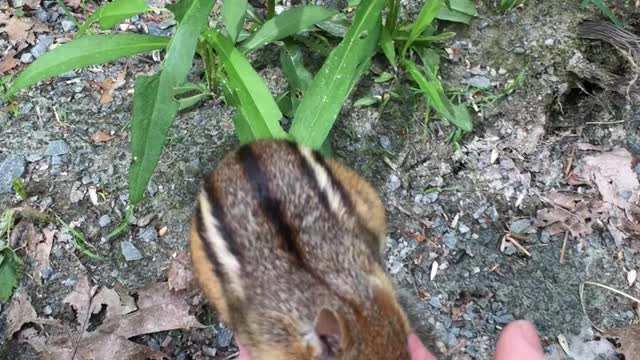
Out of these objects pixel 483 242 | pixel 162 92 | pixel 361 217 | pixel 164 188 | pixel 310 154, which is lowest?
pixel 483 242

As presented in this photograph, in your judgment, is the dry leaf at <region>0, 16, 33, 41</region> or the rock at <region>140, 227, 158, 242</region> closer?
the rock at <region>140, 227, 158, 242</region>

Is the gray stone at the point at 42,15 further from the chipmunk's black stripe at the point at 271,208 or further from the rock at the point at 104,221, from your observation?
the chipmunk's black stripe at the point at 271,208

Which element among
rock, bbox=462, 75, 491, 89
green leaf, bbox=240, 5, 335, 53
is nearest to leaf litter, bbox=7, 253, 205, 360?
green leaf, bbox=240, 5, 335, 53

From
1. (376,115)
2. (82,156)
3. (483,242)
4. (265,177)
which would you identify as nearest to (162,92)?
(265,177)

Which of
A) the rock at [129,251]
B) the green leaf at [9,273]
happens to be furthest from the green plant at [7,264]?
the rock at [129,251]

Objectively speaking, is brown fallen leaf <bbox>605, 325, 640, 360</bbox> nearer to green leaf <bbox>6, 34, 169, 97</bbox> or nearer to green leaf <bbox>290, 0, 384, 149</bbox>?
green leaf <bbox>290, 0, 384, 149</bbox>

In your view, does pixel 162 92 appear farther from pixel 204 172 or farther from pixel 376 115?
pixel 376 115
